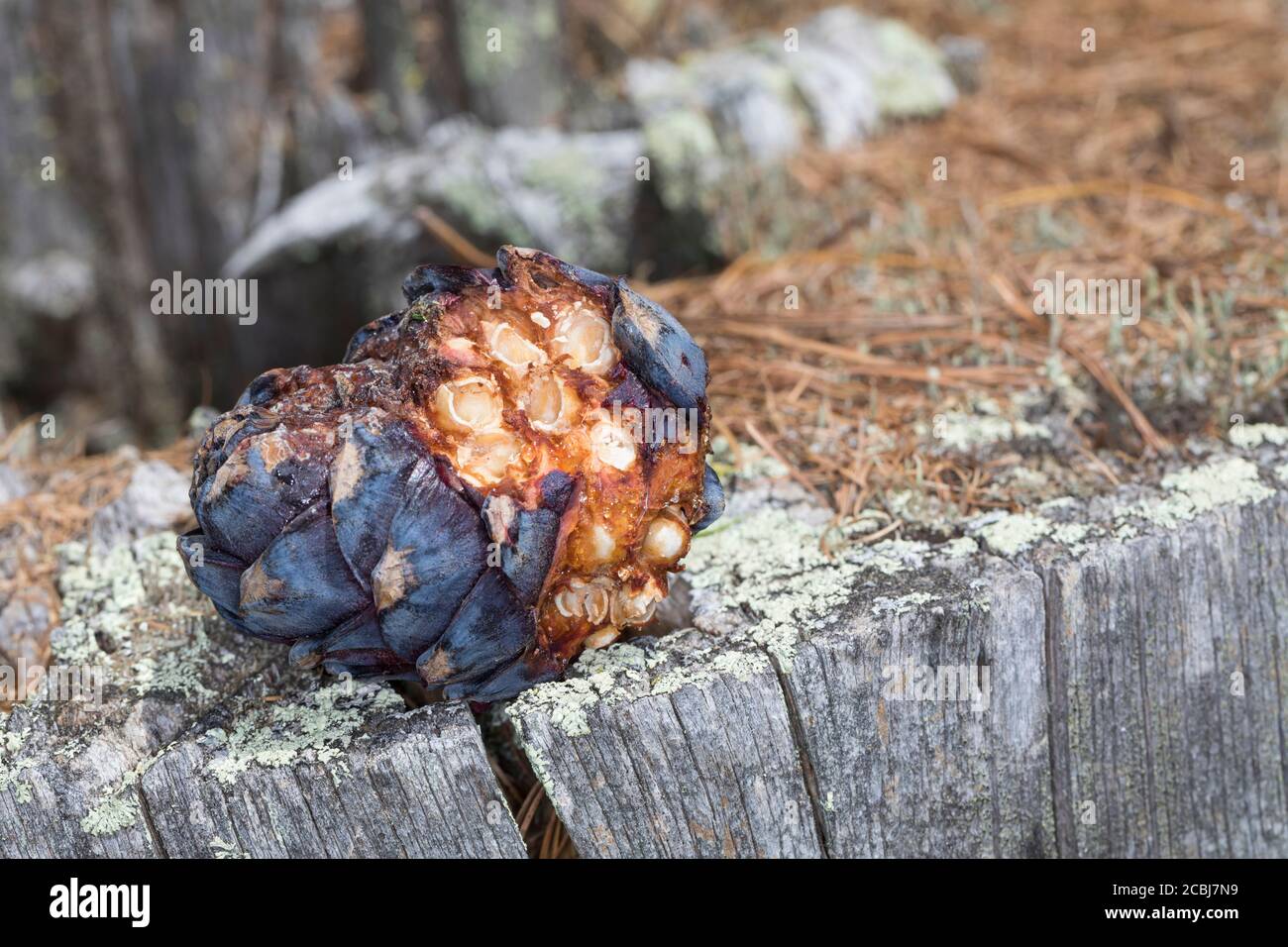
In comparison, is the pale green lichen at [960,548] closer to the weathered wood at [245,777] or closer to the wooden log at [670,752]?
the wooden log at [670,752]

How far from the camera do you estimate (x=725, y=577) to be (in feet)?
5.27

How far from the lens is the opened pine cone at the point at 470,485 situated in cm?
125

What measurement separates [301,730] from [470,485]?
0.44 m

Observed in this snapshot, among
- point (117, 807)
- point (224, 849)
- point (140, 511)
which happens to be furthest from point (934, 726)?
point (140, 511)

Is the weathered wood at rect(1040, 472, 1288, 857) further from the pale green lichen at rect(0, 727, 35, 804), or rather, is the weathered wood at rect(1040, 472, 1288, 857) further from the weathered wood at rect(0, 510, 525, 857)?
the pale green lichen at rect(0, 727, 35, 804)

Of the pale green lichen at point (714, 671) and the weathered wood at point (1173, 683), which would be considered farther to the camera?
the weathered wood at point (1173, 683)

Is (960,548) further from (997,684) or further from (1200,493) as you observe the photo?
(1200,493)

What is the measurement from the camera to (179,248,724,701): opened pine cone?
4.09 feet

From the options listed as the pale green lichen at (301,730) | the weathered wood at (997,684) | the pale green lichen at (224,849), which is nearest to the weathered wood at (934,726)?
the weathered wood at (997,684)

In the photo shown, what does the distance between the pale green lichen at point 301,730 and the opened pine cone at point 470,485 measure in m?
0.09

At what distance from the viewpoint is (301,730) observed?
1.43 m

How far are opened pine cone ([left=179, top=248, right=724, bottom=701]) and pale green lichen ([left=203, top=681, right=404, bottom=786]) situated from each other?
0.31ft

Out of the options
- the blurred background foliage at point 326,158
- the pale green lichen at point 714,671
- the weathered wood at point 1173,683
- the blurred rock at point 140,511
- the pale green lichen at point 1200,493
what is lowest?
the weathered wood at point 1173,683
